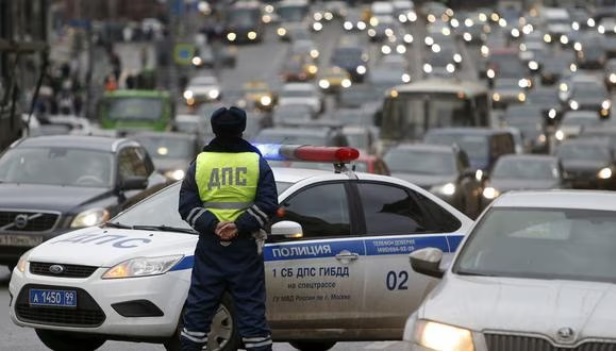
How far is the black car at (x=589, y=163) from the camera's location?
3484 centimetres

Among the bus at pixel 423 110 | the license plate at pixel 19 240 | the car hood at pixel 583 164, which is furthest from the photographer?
the bus at pixel 423 110

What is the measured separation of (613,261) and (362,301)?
2858 mm

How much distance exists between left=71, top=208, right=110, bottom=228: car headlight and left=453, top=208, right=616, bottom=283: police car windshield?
295 inches

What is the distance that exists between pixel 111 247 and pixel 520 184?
61.7 feet

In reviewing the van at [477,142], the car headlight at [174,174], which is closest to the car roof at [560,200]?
the car headlight at [174,174]

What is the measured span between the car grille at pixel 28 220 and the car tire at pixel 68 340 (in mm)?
4679

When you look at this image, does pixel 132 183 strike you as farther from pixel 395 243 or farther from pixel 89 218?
pixel 395 243

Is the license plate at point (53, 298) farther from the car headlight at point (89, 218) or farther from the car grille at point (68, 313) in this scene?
the car headlight at point (89, 218)

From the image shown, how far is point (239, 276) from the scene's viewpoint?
1030cm

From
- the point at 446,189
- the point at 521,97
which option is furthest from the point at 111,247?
the point at 521,97

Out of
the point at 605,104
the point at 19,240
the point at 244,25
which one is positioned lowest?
the point at 605,104

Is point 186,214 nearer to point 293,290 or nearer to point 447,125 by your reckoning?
point 293,290

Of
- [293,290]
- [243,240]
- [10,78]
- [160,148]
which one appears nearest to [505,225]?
[243,240]

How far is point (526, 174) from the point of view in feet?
102
